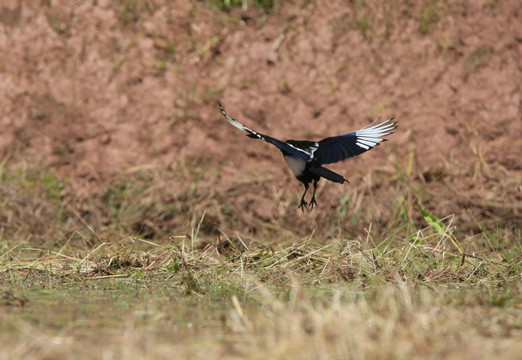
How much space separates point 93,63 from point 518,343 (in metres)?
5.12

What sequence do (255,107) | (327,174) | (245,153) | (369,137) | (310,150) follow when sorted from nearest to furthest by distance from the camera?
(327,174), (310,150), (369,137), (245,153), (255,107)

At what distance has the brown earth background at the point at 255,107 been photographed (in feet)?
17.8

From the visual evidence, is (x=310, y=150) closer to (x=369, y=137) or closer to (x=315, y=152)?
(x=315, y=152)

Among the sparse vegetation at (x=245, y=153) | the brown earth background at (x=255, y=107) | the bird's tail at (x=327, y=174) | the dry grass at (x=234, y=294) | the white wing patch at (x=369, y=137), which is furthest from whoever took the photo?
the brown earth background at (x=255, y=107)

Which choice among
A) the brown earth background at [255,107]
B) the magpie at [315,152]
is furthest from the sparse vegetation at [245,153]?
the magpie at [315,152]

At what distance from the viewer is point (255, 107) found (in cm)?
627

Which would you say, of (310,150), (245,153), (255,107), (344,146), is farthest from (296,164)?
(255,107)

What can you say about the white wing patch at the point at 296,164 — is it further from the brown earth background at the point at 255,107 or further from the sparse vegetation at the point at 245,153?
the brown earth background at the point at 255,107

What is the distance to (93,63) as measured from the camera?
21.3 ft

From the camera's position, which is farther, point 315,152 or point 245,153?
point 245,153

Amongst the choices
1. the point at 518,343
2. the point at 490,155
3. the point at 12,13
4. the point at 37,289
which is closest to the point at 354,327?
the point at 518,343

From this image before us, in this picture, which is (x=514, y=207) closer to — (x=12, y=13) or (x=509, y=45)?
(x=509, y=45)

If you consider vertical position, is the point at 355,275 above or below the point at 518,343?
below

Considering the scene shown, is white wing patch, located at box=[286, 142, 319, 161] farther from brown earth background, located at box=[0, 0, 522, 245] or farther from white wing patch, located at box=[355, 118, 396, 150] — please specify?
brown earth background, located at box=[0, 0, 522, 245]
